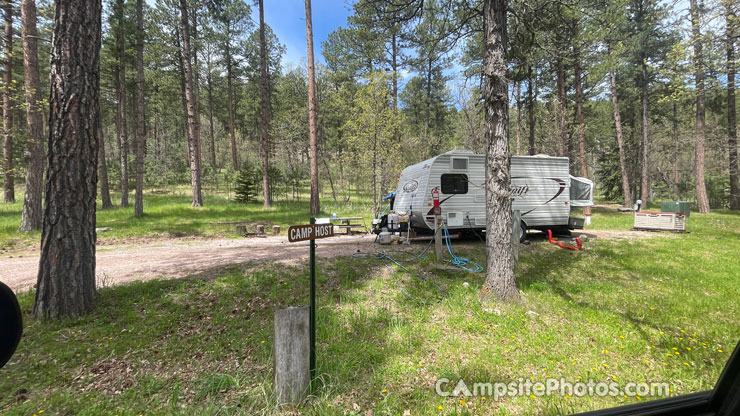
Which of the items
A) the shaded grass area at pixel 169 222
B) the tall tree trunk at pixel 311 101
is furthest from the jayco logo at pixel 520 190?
the tall tree trunk at pixel 311 101

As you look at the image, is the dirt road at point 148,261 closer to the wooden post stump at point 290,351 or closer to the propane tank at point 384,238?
the propane tank at point 384,238

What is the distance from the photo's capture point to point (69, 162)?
373 cm

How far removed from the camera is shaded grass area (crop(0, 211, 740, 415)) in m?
2.89

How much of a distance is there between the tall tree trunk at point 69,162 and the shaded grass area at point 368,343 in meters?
0.53

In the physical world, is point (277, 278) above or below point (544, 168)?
below

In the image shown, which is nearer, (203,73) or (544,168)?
(544,168)

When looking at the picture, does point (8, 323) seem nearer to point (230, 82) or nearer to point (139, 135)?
point (139, 135)

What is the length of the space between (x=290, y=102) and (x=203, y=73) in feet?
33.2

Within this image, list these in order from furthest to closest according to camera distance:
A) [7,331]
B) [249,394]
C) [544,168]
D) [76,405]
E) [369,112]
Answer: [369,112] < [544,168] < [249,394] < [76,405] < [7,331]

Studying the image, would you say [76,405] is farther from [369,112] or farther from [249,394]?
[369,112]

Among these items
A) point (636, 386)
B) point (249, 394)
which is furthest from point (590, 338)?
point (249, 394)

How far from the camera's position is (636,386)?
10.4 feet

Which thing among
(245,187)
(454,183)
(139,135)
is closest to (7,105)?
(139,135)

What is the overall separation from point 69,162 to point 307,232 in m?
3.64
